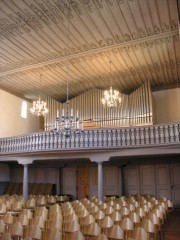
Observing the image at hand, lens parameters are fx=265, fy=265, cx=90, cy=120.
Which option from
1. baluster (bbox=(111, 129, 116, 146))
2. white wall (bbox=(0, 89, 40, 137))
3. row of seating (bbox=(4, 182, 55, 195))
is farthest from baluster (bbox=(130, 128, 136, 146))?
white wall (bbox=(0, 89, 40, 137))

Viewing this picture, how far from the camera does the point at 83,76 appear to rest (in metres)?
15.0

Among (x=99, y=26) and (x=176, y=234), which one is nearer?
(x=176, y=234)

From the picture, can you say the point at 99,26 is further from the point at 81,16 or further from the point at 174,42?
the point at 174,42

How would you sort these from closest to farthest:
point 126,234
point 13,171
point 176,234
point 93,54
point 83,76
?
point 126,234 → point 176,234 → point 93,54 → point 83,76 → point 13,171

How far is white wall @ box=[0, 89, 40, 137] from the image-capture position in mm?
16422

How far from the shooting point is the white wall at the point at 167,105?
15.9m

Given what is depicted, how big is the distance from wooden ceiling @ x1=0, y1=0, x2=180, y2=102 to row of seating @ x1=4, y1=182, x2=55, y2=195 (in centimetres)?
641

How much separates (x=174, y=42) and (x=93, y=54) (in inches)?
141

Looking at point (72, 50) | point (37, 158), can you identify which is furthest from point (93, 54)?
point (37, 158)

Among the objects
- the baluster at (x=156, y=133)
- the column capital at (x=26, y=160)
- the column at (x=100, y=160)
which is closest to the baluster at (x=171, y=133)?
the baluster at (x=156, y=133)

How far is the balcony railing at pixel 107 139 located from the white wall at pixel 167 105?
198 inches

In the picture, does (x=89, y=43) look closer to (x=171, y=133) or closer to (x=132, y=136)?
(x=132, y=136)

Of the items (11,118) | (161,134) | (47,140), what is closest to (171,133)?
(161,134)

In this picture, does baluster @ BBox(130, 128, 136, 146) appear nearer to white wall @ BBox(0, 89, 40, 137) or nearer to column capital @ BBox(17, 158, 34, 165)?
column capital @ BBox(17, 158, 34, 165)
